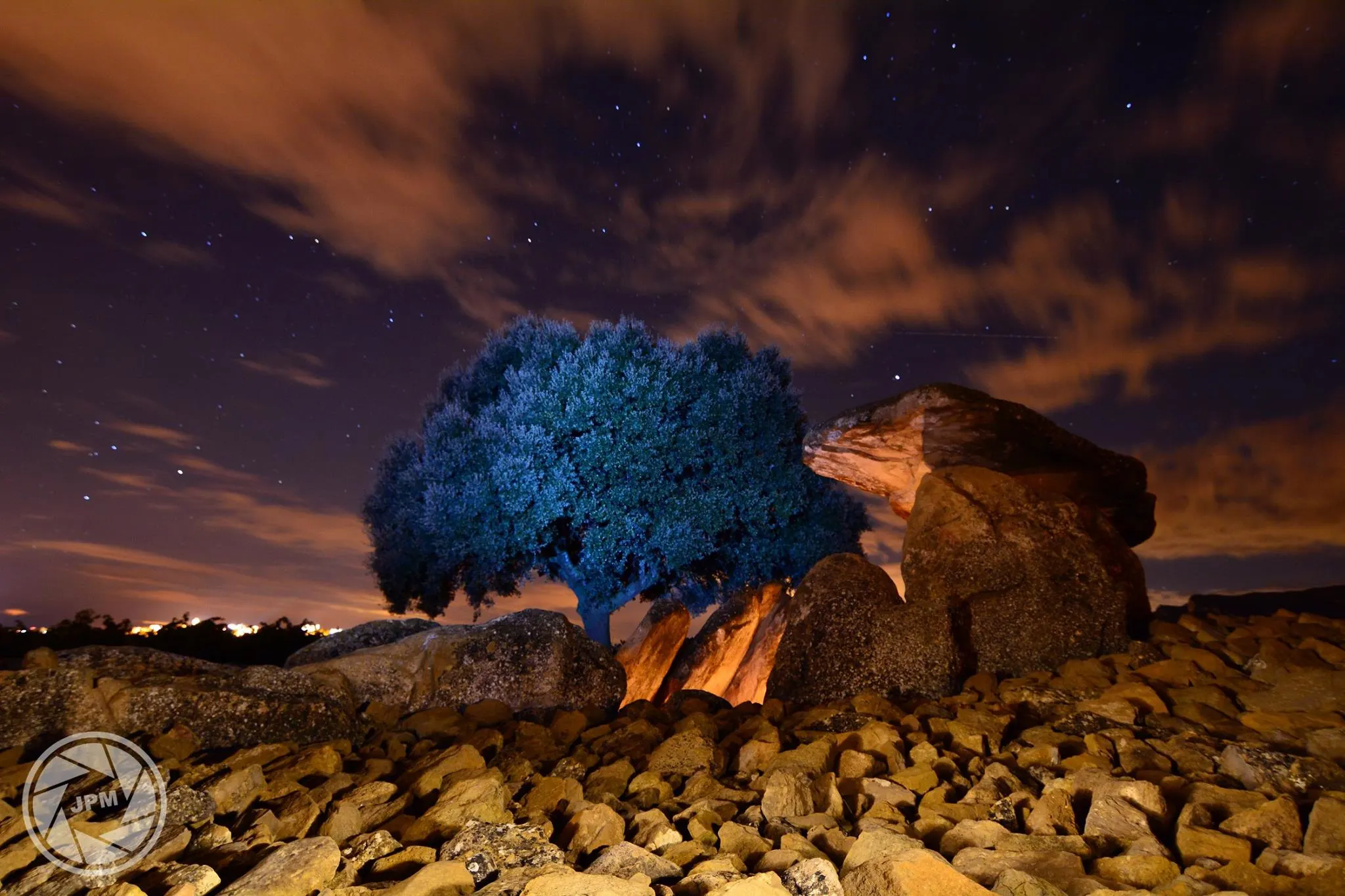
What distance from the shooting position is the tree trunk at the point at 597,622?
16484 mm

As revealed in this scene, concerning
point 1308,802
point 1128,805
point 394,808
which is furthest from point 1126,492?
point 394,808

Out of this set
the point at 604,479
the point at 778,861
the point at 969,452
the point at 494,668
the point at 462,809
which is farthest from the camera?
the point at 604,479

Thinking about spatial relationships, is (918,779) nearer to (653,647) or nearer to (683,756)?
(683,756)

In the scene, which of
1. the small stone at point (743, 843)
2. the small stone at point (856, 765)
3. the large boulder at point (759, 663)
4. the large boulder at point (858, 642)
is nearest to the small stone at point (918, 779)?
the small stone at point (856, 765)

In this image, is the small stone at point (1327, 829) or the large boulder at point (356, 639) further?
the large boulder at point (356, 639)

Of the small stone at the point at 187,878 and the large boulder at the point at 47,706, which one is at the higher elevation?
the large boulder at the point at 47,706

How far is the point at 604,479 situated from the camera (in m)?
15.0

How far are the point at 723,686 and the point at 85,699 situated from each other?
34.6 feet

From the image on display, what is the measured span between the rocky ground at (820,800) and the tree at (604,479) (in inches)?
331

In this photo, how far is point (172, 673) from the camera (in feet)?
20.4

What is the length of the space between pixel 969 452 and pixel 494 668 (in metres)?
6.78

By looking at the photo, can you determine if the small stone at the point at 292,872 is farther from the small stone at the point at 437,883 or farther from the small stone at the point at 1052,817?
the small stone at the point at 1052,817

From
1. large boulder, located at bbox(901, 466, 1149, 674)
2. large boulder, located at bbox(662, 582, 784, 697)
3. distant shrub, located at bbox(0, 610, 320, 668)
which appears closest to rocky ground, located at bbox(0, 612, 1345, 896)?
large boulder, located at bbox(901, 466, 1149, 674)

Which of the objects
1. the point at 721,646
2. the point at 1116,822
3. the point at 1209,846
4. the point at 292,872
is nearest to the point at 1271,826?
the point at 1209,846
